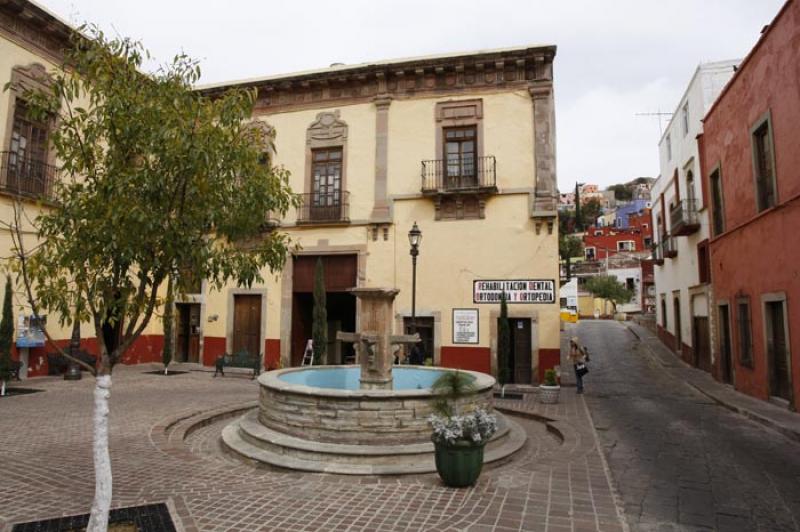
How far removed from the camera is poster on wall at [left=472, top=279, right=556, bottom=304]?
15.0 m

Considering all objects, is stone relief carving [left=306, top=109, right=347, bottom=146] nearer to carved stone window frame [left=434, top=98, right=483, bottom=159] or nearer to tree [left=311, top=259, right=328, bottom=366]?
carved stone window frame [left=434, top=98, right=483, bottom=159]

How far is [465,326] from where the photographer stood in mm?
15711

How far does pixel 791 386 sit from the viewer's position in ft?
34.3

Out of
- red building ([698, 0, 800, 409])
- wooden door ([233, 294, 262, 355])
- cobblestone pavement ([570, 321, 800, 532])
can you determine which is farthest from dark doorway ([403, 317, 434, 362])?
red building ([698, 0, 800, 409])

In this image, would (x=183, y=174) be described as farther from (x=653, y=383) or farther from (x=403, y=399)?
(x=653, y=383)

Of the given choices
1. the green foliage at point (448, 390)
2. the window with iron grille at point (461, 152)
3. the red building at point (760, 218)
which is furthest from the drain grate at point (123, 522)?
the window with iron grille at point (461, 152)

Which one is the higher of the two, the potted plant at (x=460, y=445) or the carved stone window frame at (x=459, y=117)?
the carved stone window frame at (x=459, y=117)

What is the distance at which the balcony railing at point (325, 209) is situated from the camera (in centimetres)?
1716

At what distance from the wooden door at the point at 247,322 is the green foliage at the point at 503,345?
8.99m

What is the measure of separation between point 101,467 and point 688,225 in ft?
62.4

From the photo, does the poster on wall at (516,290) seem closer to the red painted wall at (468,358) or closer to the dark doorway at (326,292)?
the red painted wall at (468,358)

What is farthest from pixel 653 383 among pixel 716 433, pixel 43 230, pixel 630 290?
pixel 630 290

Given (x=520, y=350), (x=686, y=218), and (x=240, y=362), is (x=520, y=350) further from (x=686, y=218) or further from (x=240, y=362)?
(x=240, y=362)

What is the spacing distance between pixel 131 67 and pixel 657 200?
27360 mm
